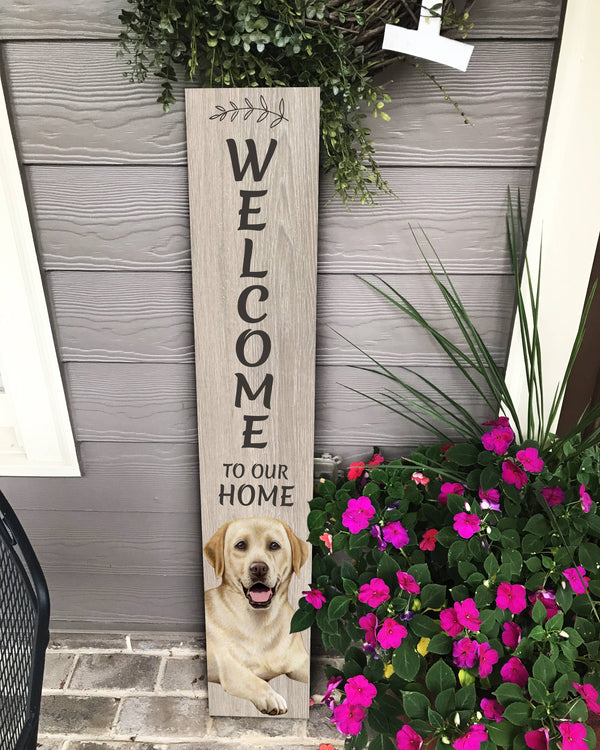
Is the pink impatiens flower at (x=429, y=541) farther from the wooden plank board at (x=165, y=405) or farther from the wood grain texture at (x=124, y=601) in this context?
the wood grain texture at (x=124, y=601)

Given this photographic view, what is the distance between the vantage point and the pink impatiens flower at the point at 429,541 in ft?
3.59

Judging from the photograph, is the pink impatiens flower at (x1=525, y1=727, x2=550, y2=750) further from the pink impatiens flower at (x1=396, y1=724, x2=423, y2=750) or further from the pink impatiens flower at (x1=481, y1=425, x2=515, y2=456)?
the pink impatiens flower at (x1=481, y1=425, x2=515, y2=456)

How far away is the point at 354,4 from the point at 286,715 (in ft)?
5.36

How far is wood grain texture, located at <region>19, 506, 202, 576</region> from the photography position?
4.98 ft

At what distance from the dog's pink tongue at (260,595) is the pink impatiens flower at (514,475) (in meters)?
0.67

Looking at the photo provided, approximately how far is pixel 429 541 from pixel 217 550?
557 mm

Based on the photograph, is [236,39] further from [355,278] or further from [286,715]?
[286,715]

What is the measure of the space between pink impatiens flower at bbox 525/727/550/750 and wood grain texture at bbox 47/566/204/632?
97 cm

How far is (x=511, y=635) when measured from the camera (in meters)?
0.98

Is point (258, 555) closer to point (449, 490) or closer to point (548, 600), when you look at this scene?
point (449, 490)

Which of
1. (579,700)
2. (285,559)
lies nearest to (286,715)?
(285,559)

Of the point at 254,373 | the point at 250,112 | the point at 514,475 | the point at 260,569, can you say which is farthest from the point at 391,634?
the point at 250,112

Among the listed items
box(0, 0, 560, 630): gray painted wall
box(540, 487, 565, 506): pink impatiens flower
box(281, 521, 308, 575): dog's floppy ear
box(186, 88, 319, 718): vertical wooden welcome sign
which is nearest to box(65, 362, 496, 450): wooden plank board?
box(0, 0, 560, 630): gray painted wall

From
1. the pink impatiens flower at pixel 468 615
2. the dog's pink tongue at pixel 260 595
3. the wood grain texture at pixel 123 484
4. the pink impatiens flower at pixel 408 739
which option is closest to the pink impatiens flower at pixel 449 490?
the pink impatiens flower at pixel 468 615
